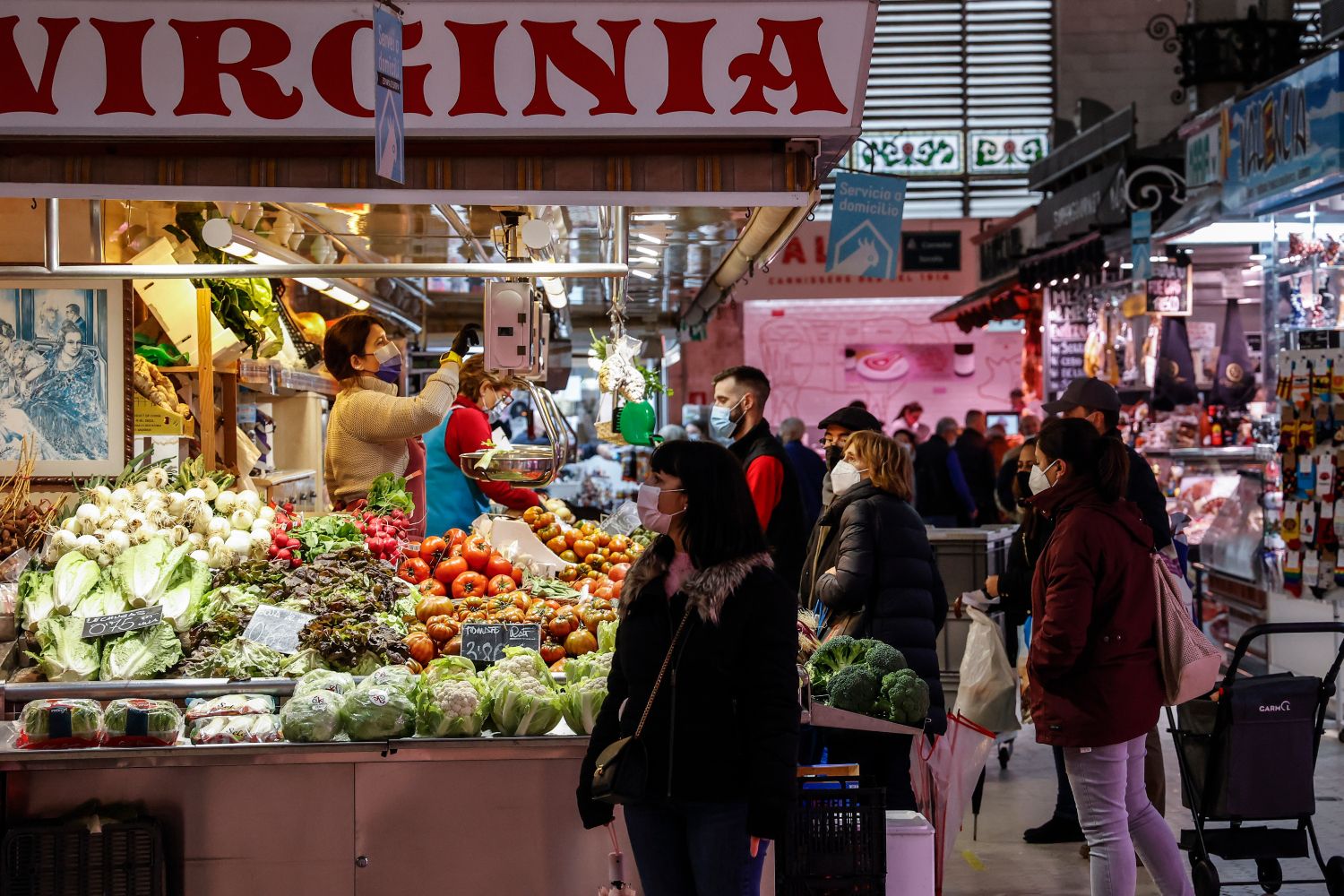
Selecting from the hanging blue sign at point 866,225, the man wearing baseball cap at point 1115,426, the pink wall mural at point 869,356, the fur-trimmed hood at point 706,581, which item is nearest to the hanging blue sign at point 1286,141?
the hanging blue sign at point 866,225

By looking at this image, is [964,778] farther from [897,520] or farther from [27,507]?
[27,507]

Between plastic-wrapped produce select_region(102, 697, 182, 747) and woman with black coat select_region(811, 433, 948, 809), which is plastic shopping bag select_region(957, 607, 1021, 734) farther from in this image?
plastic-wrapped produce select_region(102, 697, 182, 747)

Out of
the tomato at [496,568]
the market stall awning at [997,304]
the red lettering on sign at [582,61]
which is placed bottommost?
the tomato at [496,568]

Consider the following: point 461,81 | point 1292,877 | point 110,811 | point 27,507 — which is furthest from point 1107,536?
point 27,507

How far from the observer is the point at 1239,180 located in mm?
8930

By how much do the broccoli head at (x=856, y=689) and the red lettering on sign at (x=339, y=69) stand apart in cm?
217

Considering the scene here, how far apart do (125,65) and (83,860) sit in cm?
225

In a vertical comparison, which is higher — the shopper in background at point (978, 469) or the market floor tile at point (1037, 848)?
the shopper in background at point (978, 469)

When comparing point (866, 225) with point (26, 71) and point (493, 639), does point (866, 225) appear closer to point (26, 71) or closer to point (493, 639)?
point (493, 639)

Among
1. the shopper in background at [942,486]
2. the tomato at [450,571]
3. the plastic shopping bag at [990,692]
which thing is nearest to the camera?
the plastic shopping bag at [990,692]

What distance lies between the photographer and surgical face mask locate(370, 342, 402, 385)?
20.7 ft

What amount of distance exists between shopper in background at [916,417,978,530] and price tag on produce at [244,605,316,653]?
8351 mm

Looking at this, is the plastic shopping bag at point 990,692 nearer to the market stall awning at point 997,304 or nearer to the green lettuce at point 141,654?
the green lettuce at point 141,654

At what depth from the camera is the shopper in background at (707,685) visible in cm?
315
